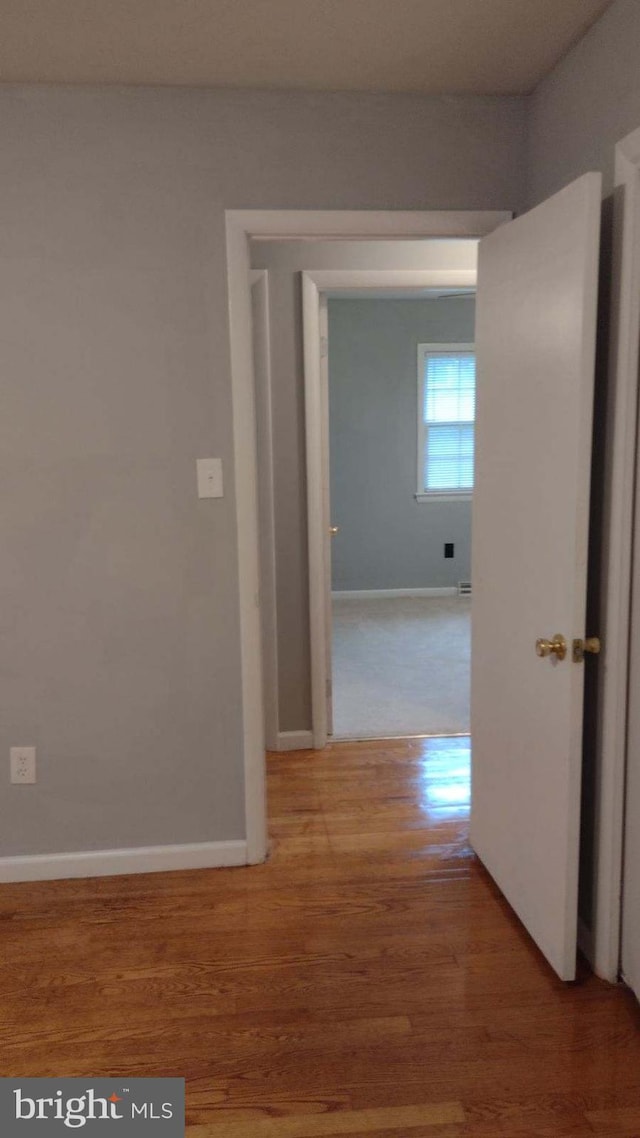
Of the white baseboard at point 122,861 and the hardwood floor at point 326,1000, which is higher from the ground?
the white baseboard at point 122,861

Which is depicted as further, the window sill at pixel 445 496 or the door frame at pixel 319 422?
the window sill at pixel 445 496

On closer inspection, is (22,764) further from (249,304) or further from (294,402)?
(294,402)

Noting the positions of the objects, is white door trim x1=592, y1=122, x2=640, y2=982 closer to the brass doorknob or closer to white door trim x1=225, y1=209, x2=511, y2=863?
the brass doorknob

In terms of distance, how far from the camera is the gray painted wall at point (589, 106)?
193 centimetres

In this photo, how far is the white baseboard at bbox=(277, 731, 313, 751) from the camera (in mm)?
3789

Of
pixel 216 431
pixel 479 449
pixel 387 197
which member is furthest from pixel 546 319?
pixel 216 431

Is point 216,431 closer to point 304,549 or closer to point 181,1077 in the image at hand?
point 304,549

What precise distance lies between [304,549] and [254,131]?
5.65ft

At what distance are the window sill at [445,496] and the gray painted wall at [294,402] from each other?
11.2 ft

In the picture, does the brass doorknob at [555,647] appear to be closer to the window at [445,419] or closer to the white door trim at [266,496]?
the white door trim at [266,496]

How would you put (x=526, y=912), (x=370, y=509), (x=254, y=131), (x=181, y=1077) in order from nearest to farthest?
(x=181, y=1077), (x=526, y=912), (x=254, y=131), (x=370, y=509)

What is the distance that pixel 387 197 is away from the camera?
2.55 m

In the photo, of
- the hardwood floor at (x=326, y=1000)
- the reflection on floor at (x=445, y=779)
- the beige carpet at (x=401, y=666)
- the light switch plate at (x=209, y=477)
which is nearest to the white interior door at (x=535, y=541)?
the hardwood floor at (x=326, y=1000)

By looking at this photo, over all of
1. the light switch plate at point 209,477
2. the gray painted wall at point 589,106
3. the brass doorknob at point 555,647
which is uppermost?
the gray painted wall at point 589,106
